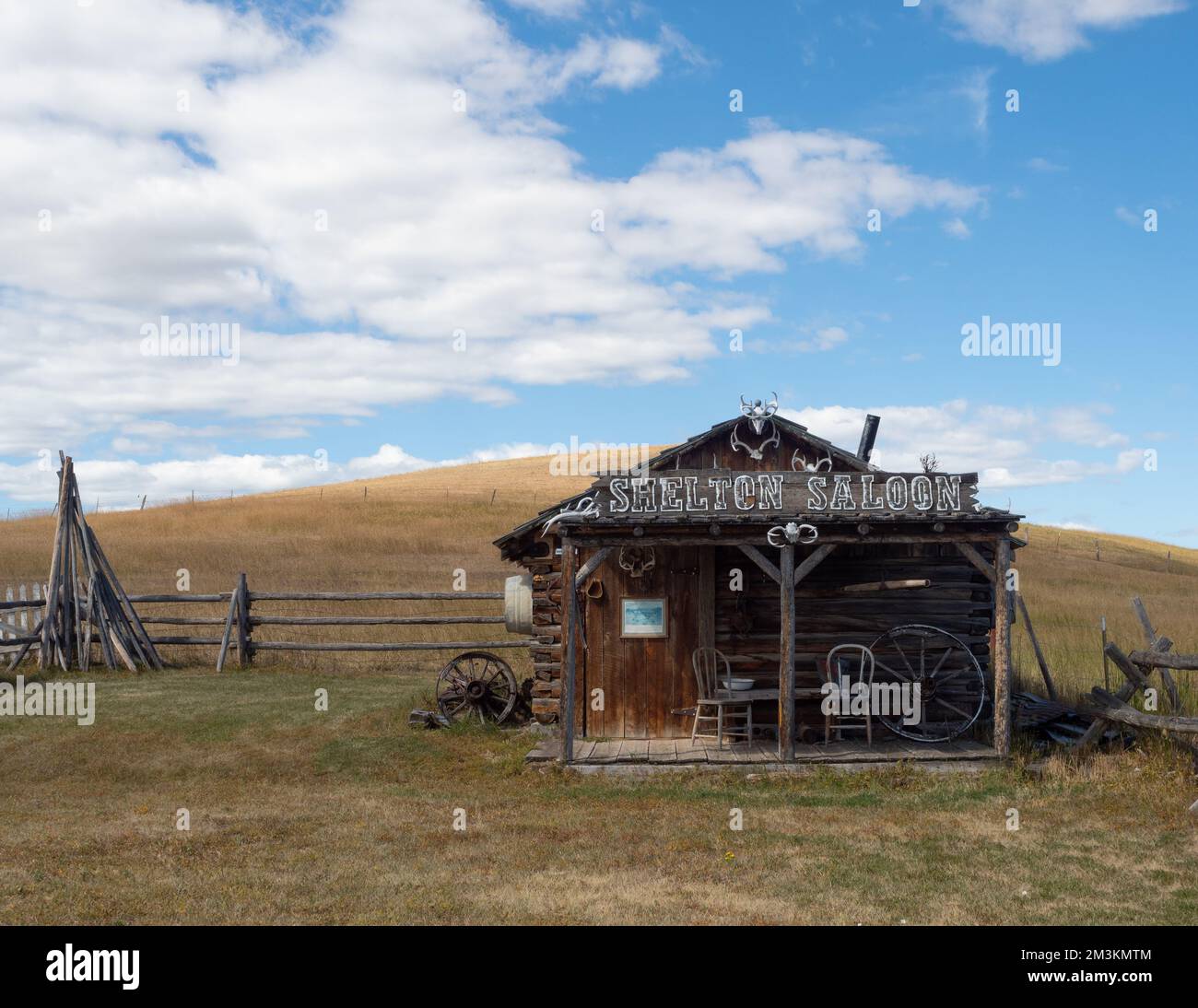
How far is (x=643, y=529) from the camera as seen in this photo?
485 inches

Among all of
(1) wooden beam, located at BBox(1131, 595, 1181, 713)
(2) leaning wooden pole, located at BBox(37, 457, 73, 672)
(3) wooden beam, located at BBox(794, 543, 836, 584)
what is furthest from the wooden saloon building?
(2) leaning wooden pole, located at BBox(37, 457, 73, 672)

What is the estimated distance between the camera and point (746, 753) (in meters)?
12.9

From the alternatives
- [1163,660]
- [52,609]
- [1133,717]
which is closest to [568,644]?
[1133,717]

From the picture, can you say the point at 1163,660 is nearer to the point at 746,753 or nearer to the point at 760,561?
the point at 760,561

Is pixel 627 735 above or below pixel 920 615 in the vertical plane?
below

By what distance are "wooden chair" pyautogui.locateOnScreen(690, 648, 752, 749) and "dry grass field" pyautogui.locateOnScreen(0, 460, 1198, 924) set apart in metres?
1.38

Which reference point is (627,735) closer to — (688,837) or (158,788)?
(688,837)

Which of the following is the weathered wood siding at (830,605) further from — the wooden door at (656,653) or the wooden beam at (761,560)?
the wooden beam at (761,560)

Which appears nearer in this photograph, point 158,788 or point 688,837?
point 688,837

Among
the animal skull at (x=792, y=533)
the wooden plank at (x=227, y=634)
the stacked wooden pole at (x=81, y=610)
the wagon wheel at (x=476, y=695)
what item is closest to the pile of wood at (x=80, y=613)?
the stacked wooden pole at (x=81, y=610)

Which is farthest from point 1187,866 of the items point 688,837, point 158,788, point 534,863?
point 158,788

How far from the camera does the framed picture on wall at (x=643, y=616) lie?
14.1m
